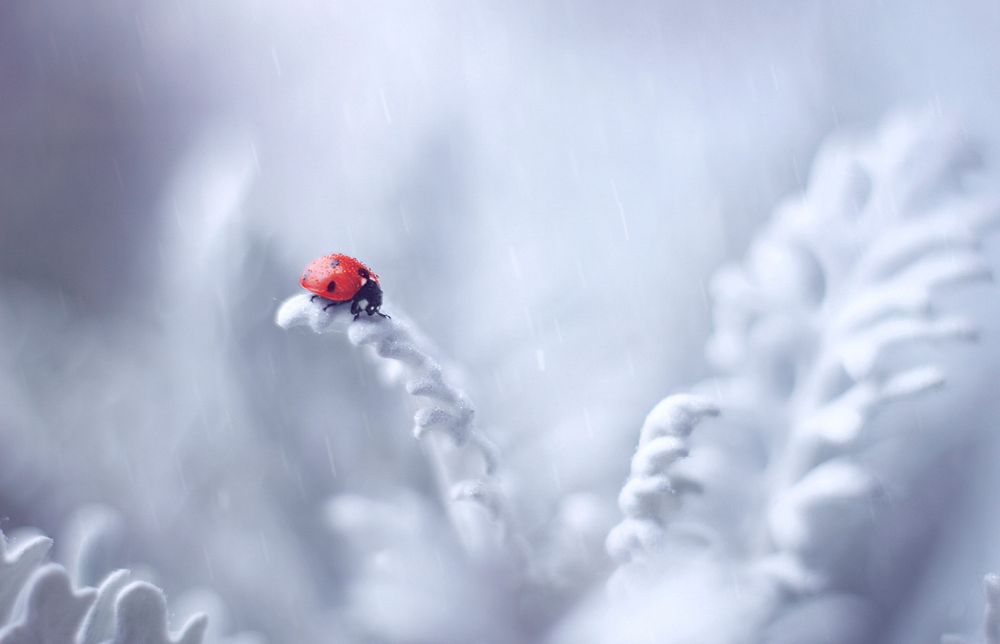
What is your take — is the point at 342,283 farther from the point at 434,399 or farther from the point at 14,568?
the point at 14,568

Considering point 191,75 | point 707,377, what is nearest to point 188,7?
point 191,75

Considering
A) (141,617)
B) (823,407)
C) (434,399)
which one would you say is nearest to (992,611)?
(823,407)

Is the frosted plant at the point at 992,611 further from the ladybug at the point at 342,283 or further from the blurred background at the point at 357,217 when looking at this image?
the ladybug at the point at 342,283

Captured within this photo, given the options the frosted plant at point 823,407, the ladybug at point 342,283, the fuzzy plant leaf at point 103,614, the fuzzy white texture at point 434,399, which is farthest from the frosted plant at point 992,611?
the fuzzy plant leaf at point 103,614

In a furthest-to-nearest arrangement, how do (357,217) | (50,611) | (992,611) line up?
(357,217) → (992,611) → (50,611)

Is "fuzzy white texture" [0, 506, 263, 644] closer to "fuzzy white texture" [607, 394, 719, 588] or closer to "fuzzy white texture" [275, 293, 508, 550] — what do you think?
"fuzzy white texture" [275, 293, 508, 550]

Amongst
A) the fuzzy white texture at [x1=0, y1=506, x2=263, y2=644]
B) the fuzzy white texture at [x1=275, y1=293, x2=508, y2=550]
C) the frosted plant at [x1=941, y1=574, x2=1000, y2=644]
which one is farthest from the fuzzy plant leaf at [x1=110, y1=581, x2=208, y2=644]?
the frosted plant at [x1=941, y1=574, x2=1000, y2=644]
